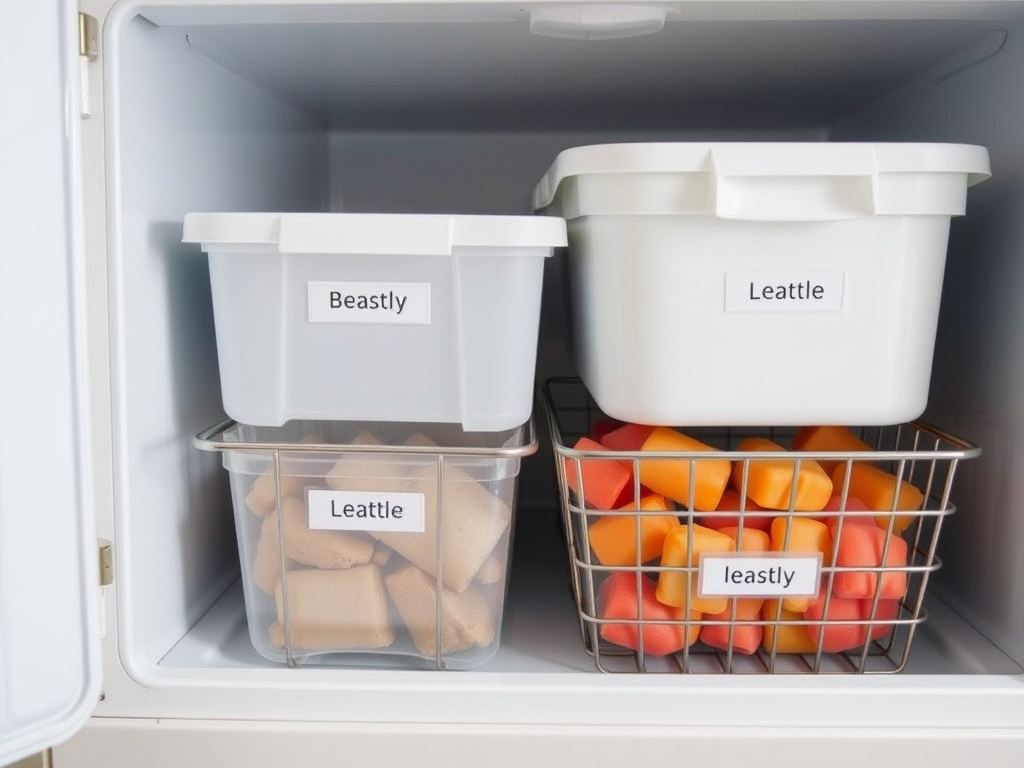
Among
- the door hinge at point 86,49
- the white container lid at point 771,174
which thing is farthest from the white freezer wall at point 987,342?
the door hinge at point 86,49

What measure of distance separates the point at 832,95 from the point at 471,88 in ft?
1.23

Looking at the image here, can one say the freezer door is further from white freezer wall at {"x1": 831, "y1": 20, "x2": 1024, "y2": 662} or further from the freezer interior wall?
white freezer wall at {"x1": 831, "y1": 20, "x2": 1024, "y2": 662}

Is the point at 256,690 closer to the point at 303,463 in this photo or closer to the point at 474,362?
the point at 303,463

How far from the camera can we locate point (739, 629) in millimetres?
668

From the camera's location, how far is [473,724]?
611 millimetres

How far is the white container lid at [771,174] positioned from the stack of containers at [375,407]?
0.06 m

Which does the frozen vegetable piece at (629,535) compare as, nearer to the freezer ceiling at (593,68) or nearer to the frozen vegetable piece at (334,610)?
the frozen vegetable piece at (334,610)

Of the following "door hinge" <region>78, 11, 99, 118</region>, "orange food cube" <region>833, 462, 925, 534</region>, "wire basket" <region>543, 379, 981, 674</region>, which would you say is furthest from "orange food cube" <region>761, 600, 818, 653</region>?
"door hinge" <region>78, 11, 99, 118</region>

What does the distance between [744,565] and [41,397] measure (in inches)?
18.9

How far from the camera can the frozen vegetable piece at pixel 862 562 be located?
656 millimetres

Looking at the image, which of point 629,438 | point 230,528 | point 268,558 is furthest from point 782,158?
point 230,528

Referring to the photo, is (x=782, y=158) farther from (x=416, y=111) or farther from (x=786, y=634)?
(x=416, y=111)

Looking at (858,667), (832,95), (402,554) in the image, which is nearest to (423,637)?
(402,554)

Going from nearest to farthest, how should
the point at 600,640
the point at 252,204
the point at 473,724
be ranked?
the point at 473,724 < the point at 600,640 < the point at 252,204
